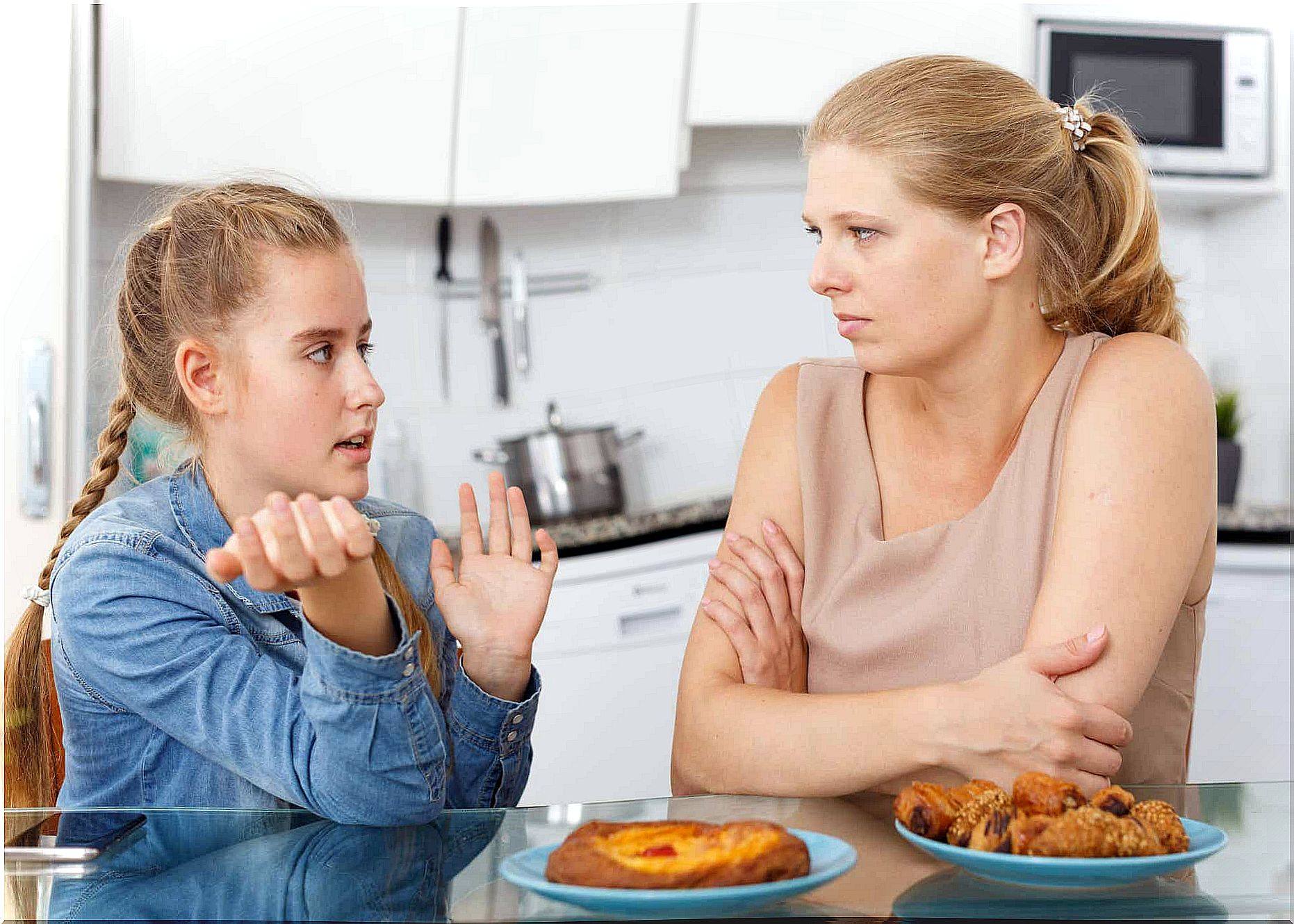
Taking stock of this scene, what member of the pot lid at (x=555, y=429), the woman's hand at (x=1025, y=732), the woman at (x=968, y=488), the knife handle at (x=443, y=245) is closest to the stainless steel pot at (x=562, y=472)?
the pot lid at (x=555, y=429)

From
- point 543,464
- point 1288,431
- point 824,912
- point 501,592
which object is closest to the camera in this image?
point 824,912

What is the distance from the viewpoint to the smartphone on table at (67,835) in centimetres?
81

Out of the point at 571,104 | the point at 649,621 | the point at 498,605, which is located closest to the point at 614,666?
the point at 649,621

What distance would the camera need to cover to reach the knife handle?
3328 mm

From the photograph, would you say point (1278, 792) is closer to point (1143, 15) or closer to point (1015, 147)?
point (1015, 147)

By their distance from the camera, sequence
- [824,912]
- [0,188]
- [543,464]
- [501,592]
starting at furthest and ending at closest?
[543,464]
[0,188]
[501,592]
[824,912]

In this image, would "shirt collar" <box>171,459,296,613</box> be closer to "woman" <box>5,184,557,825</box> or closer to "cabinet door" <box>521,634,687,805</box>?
"woman" <box>5,184,557,825</box>

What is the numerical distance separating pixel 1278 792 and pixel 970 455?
1.67 ft

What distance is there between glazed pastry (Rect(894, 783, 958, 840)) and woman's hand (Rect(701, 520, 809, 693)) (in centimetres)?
50

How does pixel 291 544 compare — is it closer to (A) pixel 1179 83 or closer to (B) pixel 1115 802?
(B) pixel 1115 802

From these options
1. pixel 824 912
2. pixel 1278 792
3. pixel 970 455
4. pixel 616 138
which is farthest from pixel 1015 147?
pixel 616 138

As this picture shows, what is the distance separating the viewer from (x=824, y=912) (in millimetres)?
672

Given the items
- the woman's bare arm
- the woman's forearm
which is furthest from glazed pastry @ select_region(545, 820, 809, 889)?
the woman's bare arm

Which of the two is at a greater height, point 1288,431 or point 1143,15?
point 1143,15
